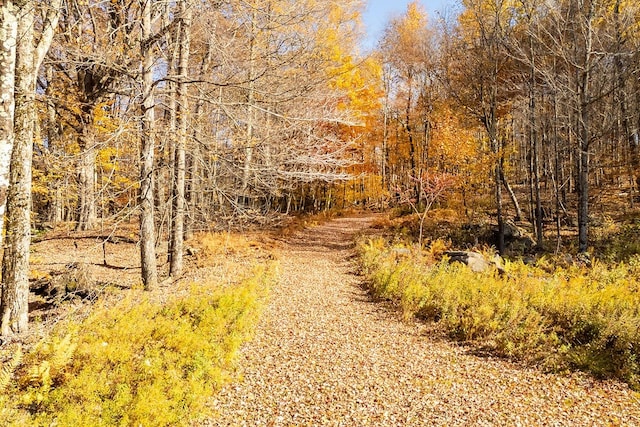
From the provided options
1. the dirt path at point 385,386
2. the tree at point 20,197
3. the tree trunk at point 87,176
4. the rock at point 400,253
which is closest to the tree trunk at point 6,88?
the tree at point 20,197

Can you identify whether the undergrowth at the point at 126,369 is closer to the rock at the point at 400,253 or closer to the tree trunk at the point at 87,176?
the tree trunk at the point at 87,176

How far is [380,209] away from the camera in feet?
90.5

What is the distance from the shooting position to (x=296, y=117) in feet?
23.4

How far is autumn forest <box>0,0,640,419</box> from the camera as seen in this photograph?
572 cm

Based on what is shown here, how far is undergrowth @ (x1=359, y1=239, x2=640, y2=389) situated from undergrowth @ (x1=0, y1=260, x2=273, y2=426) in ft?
12.2

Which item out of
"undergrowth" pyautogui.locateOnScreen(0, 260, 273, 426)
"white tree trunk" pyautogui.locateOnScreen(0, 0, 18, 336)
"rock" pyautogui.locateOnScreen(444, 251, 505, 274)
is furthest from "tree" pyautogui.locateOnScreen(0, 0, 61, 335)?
"rock" pyautogui.locateOnScreen(444, 251, 505, 274)

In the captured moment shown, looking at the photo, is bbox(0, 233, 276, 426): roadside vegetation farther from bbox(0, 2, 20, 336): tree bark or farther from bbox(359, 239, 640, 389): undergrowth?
bbox(359, 239, 640, 389): undergrowth

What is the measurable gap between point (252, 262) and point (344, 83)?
12182 mm

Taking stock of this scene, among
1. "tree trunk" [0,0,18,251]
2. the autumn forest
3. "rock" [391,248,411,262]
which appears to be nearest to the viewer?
"tree trunk" [0,0,18,251]

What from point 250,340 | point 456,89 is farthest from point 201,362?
point 456,89

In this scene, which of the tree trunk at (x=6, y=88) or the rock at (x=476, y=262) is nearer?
the tree trunk at (x=6, y=88)

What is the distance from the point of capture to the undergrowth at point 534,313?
17.5 feet

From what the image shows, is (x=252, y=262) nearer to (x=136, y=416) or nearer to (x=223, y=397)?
→ (x=223, y=397)

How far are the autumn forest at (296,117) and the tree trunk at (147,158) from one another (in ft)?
0.13
